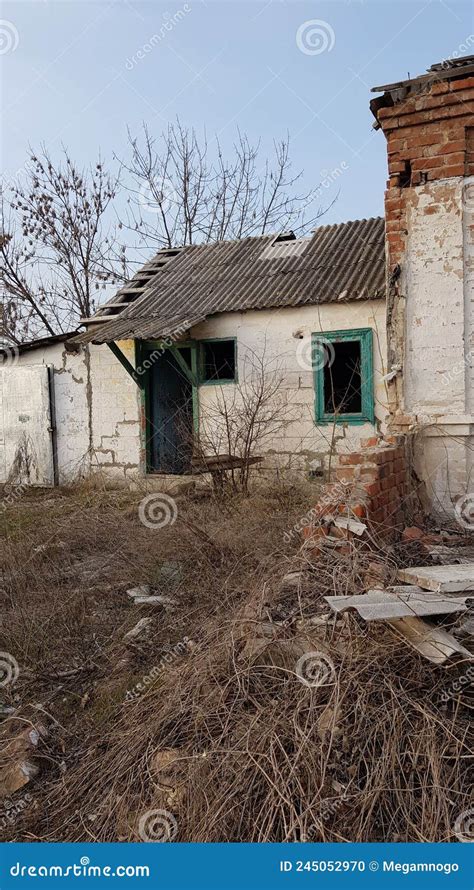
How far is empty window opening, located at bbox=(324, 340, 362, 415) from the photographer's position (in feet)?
32.8

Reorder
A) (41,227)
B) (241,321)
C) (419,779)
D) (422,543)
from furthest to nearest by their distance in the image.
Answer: (41,227), (241,321), (422,543), (419,779)

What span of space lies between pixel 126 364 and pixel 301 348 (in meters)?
2.99

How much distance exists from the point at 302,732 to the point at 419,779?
0.49m

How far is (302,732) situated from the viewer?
273cm

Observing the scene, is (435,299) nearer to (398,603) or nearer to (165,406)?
(398,603)

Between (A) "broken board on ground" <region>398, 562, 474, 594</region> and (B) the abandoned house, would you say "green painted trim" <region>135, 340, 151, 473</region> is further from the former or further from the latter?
(A) "broken board on ground" <region>398, 562, 474, 594</region>

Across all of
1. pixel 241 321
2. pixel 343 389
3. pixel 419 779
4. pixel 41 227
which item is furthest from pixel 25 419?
pixel 419 779

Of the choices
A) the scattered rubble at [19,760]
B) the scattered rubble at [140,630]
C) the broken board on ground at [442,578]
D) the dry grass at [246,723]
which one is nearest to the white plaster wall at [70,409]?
the dry grass at [246,723]

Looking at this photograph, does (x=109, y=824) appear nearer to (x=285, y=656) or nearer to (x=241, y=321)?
(x=285, y=656)

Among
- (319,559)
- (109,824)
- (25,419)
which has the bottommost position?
(109,824)

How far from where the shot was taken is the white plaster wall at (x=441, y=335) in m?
5.88

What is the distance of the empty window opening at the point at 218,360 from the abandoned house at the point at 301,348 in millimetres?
38

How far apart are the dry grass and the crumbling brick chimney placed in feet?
6.72

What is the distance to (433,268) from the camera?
602 centimetres
